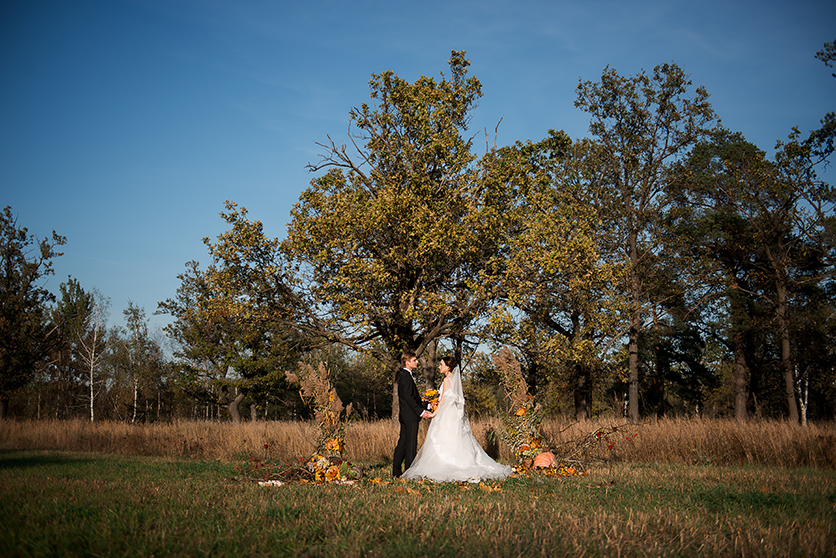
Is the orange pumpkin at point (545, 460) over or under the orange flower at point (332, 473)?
under

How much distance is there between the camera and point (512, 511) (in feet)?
17.9

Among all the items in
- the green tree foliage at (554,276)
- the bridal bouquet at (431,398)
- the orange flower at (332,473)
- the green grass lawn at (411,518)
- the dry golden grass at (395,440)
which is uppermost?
the green tree foliage at (554,276)

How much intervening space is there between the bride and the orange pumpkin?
0.52 m

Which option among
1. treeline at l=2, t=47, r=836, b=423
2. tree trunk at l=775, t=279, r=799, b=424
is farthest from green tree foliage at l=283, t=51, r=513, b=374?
tree trunk at l=775, t=279, r=799, b=424

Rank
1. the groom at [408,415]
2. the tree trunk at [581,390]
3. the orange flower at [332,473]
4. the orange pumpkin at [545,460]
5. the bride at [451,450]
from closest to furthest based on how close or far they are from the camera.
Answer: the orange flower at [332,473] → the bride at [451,450] → the groom at [408,415] → the orange pumpkin at [545,460] → the tree trunk at [581,390]

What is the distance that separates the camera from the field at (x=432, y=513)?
13.3ft

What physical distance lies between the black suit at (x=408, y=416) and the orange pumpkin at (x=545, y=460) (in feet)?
7.42

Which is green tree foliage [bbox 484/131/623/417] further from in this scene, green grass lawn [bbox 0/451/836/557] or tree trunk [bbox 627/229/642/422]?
green grass lawn [bbox 0/451/836/557]

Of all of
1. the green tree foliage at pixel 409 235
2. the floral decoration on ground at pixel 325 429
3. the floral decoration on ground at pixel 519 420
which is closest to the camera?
the floral decoration on ground at pixel 325 429

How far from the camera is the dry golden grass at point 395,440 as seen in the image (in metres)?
11.1

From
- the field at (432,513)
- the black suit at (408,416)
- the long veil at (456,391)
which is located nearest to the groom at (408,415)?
the black suit at (408,416)

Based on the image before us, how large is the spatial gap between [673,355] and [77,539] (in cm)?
3340

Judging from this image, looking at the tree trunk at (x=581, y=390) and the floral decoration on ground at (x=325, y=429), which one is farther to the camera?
the tree trunk at (x=581, y=390)

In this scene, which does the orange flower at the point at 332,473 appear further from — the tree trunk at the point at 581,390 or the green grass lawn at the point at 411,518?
the tree trunk at the point at 581,390
